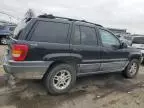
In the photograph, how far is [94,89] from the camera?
5.61 meters

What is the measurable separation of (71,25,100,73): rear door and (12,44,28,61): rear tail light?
126 centimetres

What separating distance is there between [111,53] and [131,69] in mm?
1557

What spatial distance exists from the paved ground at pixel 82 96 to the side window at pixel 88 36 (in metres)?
1.34

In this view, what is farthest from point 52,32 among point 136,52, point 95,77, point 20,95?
point 136,52

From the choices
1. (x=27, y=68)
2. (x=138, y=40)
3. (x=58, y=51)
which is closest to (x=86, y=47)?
(x=58, y=51)

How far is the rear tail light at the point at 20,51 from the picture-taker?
4285 millimetres

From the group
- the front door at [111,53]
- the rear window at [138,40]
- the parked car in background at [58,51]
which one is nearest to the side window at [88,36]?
the parked car in background at [58,51]

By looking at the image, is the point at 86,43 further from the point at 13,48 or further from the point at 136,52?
the point at 136,52

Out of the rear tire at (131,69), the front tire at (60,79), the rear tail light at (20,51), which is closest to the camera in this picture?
the rear tail light at (20,51)

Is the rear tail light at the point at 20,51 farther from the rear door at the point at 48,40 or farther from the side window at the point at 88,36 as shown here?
the side window at the point at 88,36

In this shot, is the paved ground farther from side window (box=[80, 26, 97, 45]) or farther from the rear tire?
side window (box=[80, 26, 97, 45])

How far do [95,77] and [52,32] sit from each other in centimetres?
277

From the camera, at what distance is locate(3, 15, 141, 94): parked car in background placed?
440cm

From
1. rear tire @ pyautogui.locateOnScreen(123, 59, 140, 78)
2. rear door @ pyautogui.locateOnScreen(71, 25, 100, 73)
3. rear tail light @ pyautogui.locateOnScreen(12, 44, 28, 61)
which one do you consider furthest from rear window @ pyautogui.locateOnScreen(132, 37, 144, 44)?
rear tail light @ pyautogui.locateOnScreen(12, 44, 28, 61)
